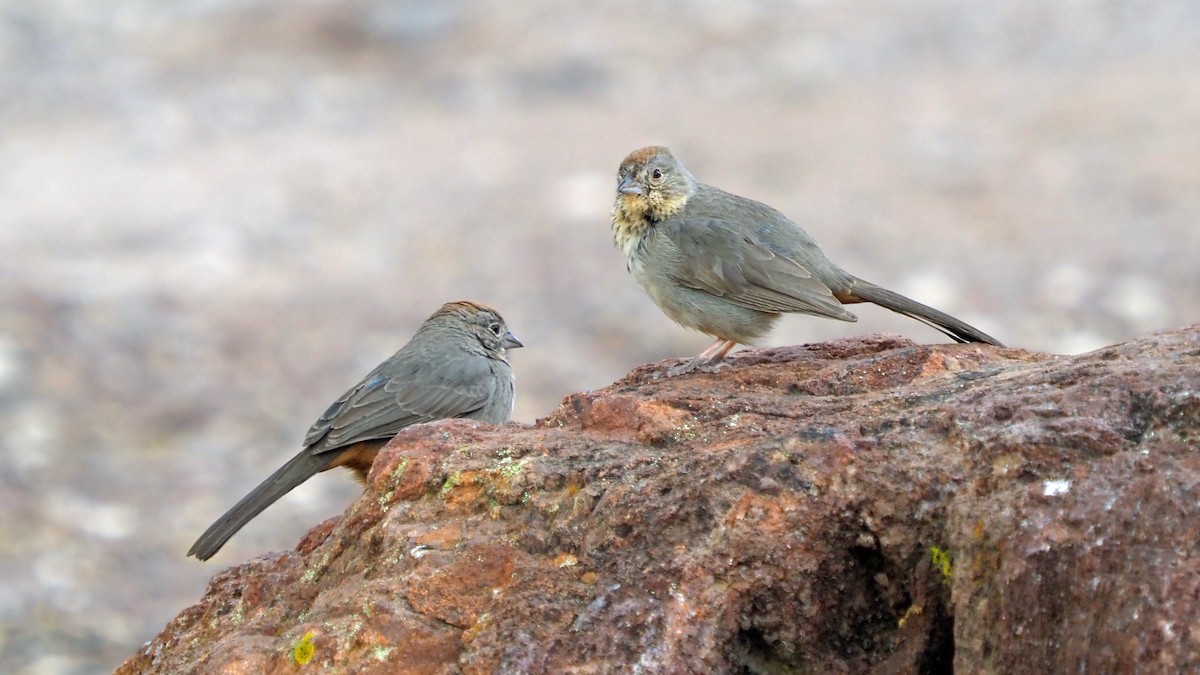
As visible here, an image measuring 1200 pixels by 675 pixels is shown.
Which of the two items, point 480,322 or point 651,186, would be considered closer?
point 651,186

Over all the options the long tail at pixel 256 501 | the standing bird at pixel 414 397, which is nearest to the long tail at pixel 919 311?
the standing bird at pixel 414 397

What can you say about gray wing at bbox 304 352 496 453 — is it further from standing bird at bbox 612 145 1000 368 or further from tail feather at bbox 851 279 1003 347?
tail feather at bbox 851 279 1003 347

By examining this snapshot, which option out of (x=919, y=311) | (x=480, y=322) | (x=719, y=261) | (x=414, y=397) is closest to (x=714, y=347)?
(x=719, y=261)

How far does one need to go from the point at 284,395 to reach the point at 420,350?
16.9 feet

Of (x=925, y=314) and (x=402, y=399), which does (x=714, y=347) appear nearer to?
(x=925, y=314)

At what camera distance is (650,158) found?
7.04 meters

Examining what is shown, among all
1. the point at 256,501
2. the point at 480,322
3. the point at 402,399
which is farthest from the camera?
the point at 480,322

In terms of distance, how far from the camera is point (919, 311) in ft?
19.2

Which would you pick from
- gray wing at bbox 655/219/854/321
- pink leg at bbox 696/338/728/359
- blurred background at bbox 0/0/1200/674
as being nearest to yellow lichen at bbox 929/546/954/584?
gray wing at bbox 655/219/854/321

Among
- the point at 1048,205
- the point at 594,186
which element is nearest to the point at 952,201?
the point at 1048,205

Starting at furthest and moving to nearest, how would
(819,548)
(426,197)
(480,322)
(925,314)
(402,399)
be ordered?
(426,197) → (480,322) → (402,399) → (925,314) → (819,548)

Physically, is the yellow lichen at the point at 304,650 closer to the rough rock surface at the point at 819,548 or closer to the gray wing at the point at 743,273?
the rough rock surface at the point at 819,548

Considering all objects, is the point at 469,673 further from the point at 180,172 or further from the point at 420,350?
the point at 180,172

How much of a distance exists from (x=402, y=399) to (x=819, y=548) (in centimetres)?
398
